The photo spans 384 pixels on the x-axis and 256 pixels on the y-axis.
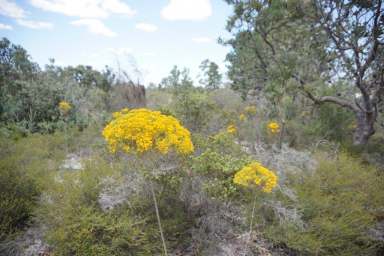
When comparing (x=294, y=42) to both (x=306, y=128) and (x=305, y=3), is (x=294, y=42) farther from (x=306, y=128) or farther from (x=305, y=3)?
(x=306, y=128)

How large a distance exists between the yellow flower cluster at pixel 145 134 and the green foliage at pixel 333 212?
1910mm

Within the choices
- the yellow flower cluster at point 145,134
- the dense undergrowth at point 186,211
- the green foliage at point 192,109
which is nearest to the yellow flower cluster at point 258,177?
the dense undergrowth at point 186,211

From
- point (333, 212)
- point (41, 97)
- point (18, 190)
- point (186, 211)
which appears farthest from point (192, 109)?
point (41, 97)

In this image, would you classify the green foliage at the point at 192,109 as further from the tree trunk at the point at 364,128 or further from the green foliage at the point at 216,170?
the tree trunk at the point at 364,128

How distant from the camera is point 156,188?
3.17 metres

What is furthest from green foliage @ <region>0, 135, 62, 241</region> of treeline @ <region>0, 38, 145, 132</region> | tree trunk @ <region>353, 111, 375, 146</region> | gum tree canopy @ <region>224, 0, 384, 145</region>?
tree trunk @ <region>353, 111, 375, 146</region>

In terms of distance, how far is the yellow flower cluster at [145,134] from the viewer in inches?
82.8

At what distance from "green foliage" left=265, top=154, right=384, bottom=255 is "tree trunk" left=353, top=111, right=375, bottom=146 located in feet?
9.76

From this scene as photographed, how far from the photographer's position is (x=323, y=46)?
655 cm

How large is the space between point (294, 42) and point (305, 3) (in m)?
1.89

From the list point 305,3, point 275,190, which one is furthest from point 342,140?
point 275,190

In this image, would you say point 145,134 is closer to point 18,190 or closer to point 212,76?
point 18,190

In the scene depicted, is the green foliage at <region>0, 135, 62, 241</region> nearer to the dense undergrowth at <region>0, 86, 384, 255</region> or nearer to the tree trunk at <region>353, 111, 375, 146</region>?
the dense undergrowth at <region>0, 86, 384, 255</region>

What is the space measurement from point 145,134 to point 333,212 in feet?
10.2
